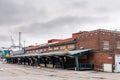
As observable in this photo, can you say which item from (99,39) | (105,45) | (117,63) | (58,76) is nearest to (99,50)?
(99,39)

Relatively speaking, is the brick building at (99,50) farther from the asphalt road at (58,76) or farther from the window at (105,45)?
the asphalt road at (58,76)

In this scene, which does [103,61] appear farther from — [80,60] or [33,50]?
[33,50]

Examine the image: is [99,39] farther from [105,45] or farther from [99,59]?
[99,59]

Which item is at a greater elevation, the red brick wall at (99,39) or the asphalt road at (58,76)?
the red brick wall at (99,39)

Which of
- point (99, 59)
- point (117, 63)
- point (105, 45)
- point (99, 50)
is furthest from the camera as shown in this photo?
point (105, 45)

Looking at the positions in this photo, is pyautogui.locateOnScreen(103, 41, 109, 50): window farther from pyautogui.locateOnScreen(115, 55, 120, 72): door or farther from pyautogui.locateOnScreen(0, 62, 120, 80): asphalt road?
pyautogui.locateOnScreen(0, 62, 120, 80): asphalt road

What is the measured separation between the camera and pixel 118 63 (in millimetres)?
41688

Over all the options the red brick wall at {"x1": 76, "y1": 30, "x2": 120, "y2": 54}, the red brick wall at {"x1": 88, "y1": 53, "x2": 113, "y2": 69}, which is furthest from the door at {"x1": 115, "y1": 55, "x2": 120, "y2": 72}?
the red brick wall at {"x1": 76, "y1": 30, "x2": 120, "y2": 54}

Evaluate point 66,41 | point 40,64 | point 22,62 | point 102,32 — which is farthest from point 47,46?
point 102,32

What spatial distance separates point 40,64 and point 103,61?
82.2ft

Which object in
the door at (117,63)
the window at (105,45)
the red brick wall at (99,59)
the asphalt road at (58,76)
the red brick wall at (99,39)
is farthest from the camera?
the window at (105,45)

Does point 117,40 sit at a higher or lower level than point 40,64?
higher

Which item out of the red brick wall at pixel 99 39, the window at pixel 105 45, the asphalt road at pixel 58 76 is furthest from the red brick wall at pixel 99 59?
the asphalt road at pixel 58 76

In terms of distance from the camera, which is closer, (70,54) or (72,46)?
(70,54)
